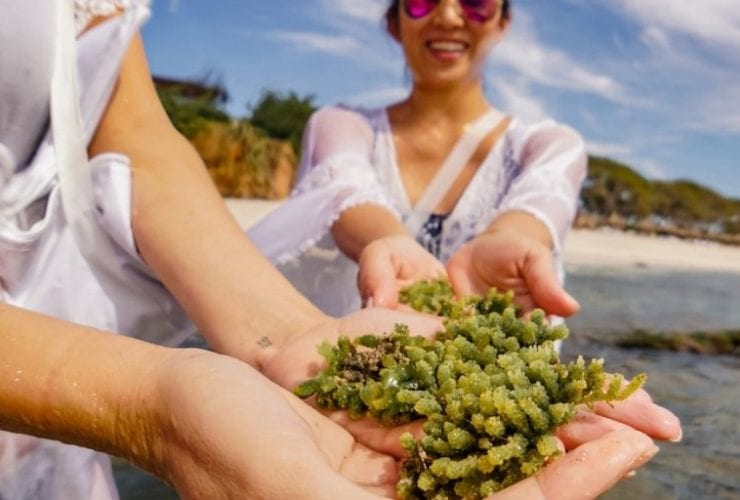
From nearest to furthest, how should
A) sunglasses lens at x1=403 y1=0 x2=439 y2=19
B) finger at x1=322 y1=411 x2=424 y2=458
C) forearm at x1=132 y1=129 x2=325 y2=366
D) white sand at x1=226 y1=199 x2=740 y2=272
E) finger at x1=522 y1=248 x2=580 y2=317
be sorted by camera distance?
finger at x1=322 y1=411 x2=424 y2=458 → forearm at x1=132 y1=129 x2=325 y2=366 → finger at x1=522 y1=248 x2=580 y2=317 → sunglasses lens at x1=403 y1=0 x2=439 y2=19 → white sand at x1=226 y1=199 x2=740 y2=272

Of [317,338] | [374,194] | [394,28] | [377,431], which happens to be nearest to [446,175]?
[374,194]

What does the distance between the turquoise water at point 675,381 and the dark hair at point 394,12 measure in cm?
209

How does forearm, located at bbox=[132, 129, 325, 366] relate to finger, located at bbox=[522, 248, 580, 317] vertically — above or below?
above

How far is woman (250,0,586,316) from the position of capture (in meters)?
3.37

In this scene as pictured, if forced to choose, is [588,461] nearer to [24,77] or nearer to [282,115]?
[24,77]

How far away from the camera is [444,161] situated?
12.8 ft

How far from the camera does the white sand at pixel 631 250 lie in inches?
533

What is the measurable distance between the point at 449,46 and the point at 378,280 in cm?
187

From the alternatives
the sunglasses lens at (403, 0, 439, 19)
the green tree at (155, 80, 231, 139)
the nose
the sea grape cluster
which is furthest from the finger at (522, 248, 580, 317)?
the green tree at (155, 80, 231, 139)

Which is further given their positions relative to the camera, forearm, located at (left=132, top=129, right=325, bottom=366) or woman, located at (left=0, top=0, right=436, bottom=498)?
forearm, located at (left=132, top=129, right=325, bottom=366)

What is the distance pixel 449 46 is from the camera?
3.95 meters

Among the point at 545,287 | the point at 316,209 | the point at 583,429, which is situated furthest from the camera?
the point at 316,209

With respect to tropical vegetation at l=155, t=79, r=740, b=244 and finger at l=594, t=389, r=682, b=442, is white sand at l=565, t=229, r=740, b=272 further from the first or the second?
finger at l=594, t=389, r=682, b=442

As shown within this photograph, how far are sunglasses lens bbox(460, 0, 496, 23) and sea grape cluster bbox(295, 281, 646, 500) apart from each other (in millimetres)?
2493
